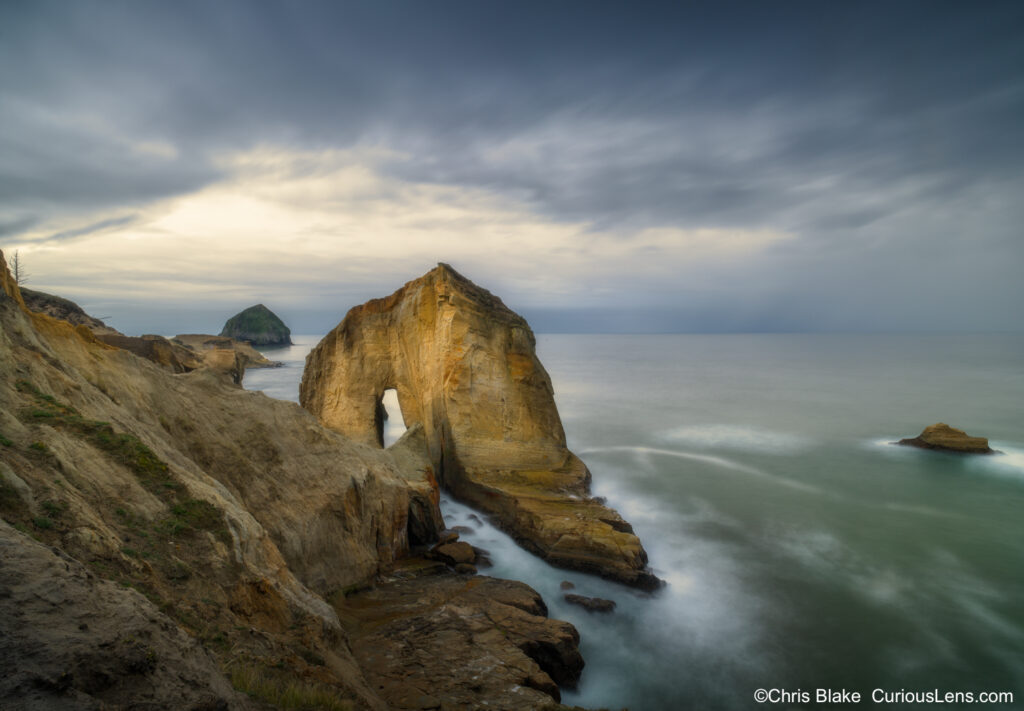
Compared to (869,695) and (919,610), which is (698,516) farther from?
(869,695)

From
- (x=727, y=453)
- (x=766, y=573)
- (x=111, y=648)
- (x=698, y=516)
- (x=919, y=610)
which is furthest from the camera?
(x=727, y=453)

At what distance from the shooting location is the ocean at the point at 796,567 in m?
10.1

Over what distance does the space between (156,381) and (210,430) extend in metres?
1.34

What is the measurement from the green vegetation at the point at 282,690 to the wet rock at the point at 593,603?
7.91m

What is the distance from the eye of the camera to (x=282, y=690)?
4.36 meters

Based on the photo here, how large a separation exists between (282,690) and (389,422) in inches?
1327

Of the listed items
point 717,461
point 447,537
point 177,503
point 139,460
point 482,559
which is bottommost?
point 482,559

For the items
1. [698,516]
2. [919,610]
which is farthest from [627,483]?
[919,610]

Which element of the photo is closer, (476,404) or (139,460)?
(139,460)

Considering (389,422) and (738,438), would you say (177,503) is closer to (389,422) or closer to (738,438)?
(738,438)

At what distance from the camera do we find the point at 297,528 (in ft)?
30.0

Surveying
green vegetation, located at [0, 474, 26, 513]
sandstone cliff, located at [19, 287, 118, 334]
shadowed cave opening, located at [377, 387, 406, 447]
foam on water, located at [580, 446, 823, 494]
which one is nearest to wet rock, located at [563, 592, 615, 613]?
green vegetation, located at [0, 474, 26, 513]

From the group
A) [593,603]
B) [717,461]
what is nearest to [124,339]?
[593,603]

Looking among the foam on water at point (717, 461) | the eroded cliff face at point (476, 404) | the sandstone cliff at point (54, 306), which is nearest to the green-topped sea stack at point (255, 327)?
the sandstone cliff at point (54, 306)
